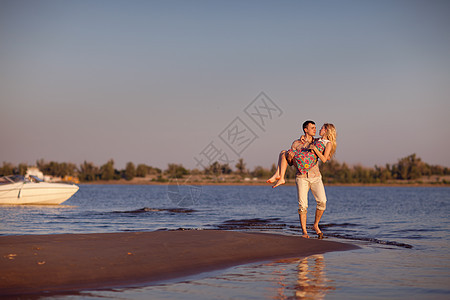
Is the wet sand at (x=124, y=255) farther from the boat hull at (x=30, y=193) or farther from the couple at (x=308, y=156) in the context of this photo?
the boat hull at (x=30, y=193)

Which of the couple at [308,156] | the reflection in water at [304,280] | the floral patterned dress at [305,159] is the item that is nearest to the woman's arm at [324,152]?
the couple at [308,156]

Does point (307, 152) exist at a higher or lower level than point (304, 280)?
higher

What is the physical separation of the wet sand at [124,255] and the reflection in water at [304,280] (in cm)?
77

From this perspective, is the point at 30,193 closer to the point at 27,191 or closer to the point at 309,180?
the point at 27,191

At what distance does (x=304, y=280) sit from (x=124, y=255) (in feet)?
8.94

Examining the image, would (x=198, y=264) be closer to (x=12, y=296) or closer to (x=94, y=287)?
(x=94, y=287)

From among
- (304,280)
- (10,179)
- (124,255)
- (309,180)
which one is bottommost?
(304,280)

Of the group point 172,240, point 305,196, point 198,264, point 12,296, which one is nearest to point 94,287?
point 12,296

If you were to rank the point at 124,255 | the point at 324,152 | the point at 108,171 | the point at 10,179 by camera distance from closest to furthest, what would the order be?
1. the point at 124,255
2. the point at 324,152
3. the point at 10,179
4. the point at 108,171

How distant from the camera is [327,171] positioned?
18762 cm

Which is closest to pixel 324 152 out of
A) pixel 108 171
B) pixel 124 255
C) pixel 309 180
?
pixel 309 180

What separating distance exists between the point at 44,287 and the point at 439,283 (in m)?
5.03

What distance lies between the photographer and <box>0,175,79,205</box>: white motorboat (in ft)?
95.5

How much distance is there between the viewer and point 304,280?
6.38 metres
